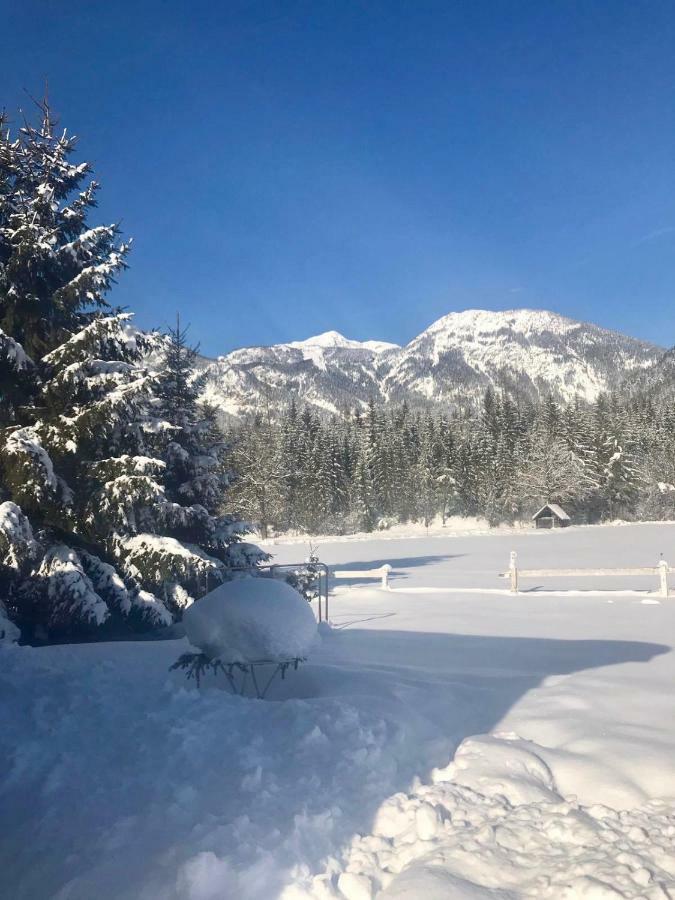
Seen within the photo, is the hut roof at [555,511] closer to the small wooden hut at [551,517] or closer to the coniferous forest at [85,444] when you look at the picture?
the small wooden hut at [551,517]

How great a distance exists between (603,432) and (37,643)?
59.2m

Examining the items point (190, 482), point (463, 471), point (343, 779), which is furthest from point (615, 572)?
point (463, 471)

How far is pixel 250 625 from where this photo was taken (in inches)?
223

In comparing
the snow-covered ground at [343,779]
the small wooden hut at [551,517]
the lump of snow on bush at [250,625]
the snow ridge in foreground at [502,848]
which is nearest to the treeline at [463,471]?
the small wooden hut at [551,517]

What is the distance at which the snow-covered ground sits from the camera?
309 cm

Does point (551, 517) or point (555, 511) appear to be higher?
point (555, 511)

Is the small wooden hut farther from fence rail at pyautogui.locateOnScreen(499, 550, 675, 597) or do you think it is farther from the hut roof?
fence rail at pyautogui.locateOnScreen(499, 550, 675, 597)

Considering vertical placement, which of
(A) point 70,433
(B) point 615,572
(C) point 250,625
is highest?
(A) point 70,433

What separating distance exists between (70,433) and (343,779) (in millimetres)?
6790

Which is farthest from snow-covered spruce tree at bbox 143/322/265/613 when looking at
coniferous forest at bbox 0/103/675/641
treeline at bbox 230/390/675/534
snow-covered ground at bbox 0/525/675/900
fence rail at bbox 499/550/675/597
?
treeline at bbox 230/390/675/534

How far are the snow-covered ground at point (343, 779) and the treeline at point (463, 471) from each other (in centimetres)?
4696

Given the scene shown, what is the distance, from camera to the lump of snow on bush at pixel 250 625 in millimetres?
5656

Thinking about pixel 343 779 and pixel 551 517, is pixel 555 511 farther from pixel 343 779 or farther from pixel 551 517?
pixel 343 779

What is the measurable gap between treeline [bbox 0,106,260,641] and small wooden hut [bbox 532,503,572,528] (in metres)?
49.5
